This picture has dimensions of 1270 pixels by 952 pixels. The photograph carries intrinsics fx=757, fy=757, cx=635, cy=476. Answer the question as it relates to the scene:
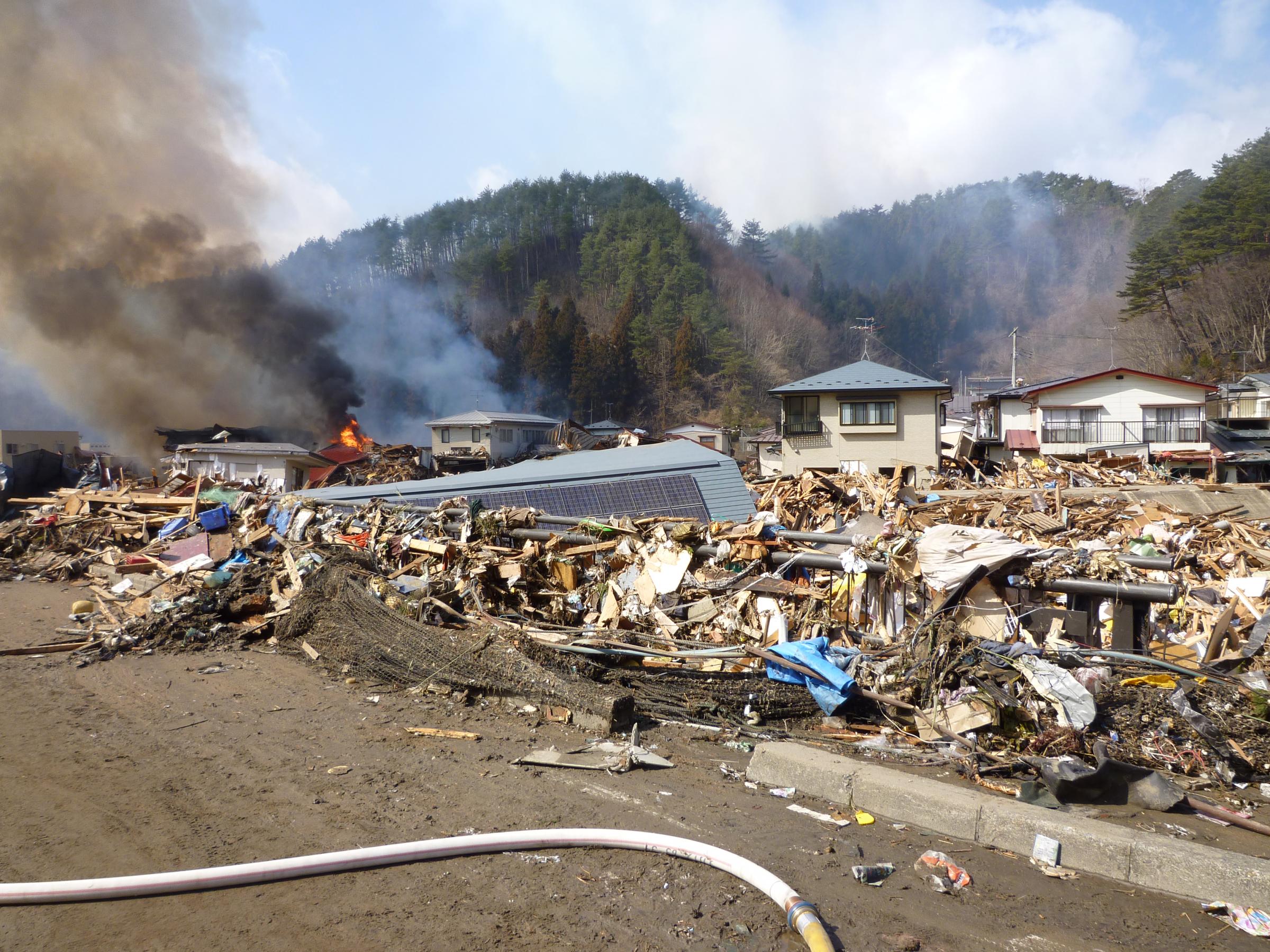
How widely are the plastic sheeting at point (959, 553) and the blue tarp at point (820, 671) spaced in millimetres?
901

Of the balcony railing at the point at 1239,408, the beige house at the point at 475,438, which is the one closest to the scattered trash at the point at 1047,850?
the balcony railing at the point at 1239,408

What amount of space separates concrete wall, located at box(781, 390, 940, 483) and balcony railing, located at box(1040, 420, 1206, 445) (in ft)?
16.8

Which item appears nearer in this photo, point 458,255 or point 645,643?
point 645,643

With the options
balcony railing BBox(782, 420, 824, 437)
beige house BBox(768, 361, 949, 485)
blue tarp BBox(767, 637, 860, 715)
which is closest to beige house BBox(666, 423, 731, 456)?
balcony railing BBox(782, 420, 824, 437)

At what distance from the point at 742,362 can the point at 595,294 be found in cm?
2404

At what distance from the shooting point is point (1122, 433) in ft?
96.5

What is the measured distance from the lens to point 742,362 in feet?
184

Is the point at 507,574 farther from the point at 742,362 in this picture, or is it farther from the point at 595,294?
the point at 595,294

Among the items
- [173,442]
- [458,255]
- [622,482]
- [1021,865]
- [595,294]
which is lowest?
[1021,865]

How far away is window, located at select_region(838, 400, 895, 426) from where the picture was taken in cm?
2884

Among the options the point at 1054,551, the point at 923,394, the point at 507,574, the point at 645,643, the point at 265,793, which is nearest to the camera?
the point at 265,793

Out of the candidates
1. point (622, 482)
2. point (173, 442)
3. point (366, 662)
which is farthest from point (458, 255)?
point (366, 662)

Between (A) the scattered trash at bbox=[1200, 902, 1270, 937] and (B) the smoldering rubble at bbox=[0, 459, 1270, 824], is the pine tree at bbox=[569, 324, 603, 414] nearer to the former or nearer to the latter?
(B) the smoldering rubble at bbox=[0, 459, 1270, 824]

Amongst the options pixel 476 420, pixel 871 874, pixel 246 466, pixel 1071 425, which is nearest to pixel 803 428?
pixel 1071 425
